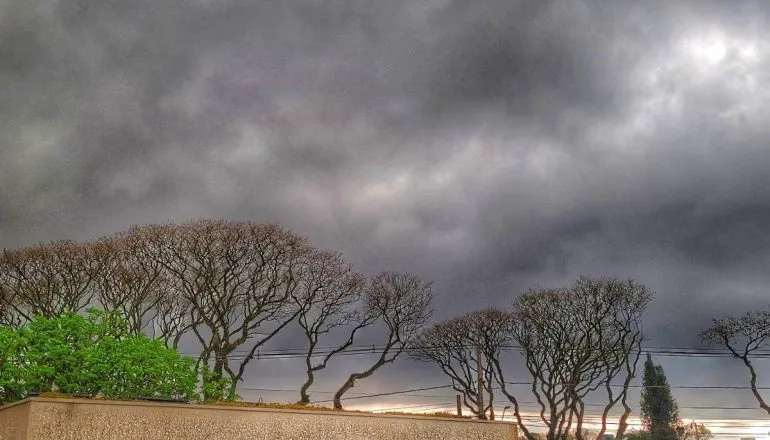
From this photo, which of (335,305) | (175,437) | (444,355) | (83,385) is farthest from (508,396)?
(175,437)

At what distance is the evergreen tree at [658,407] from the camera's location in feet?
190

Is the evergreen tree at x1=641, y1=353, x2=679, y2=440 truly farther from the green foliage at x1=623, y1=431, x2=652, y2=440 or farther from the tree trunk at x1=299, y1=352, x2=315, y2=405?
the tree trunk at x1=299, y1=352, x2=315, y2=405

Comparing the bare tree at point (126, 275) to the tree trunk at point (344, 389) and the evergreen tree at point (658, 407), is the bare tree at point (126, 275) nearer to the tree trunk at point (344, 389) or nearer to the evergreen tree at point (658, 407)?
the tree trunk at point (344, 389)

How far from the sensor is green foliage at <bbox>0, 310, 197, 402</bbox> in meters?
27.1

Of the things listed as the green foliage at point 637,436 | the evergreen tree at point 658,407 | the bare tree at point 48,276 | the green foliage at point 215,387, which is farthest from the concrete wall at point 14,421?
the evergreen tree at point 658,407

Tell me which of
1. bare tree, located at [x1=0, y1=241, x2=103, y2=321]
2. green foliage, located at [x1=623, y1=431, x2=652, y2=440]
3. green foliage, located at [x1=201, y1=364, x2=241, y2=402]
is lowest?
green foliage, located at [x1=623, y1=431, x2=652, y2=440]

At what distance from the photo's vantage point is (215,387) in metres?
32.7

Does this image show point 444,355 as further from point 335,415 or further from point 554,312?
point 335,415

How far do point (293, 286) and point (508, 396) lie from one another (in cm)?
1898

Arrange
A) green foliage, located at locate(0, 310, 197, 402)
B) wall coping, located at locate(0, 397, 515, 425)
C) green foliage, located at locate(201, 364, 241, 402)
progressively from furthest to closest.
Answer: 1. green foliage, located at locate(201, 364, 241, 402)
2. green foliage, located at locate(0, 310, 197, 402)
3. wall coping, located at locate(0, 397, 515, 425)

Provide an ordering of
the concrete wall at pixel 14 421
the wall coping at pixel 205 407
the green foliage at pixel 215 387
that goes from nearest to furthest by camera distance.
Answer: the concrete wall at pixel 14 421
the wall coping at pixel 205 407
the green foliage at pixel 215 387

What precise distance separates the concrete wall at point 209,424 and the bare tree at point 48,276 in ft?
76.4

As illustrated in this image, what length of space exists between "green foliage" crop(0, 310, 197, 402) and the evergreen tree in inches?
1647

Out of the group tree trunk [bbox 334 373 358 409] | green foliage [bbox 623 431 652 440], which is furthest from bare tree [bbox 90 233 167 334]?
green foliage [bbox 623 431 652 440]
